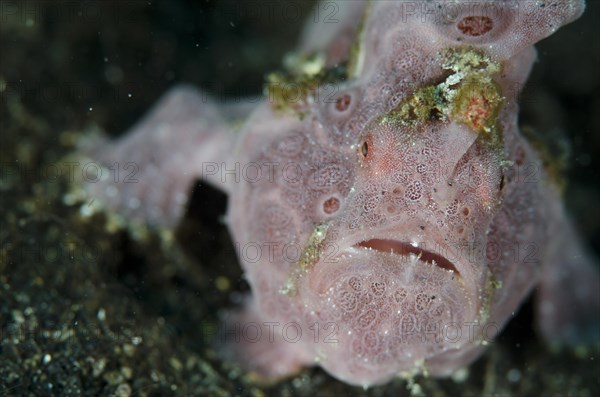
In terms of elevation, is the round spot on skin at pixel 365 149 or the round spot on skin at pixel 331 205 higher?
the round spot on skin at pixel 365 149

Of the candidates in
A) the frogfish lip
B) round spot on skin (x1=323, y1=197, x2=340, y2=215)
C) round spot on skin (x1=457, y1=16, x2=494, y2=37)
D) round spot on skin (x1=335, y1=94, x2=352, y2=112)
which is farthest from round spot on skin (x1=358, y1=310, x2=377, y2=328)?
round spot on skin (x1=457, y1=16, x2=494, y2=37)

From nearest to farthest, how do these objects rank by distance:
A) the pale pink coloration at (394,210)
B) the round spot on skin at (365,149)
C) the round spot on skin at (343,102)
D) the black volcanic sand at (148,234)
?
the pale pink coloration at (394,210)
the round spot on skin at (365,149)
the round spot on skin at (343,102)
the black volcanic sand at (148,234)

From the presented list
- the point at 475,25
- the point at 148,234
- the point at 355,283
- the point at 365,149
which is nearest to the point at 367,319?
the point at 355,283

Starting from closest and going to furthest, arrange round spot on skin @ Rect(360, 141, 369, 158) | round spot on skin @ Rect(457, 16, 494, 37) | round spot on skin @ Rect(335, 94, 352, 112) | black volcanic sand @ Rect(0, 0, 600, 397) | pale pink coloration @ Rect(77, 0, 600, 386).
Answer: pale pink coloration @ Rect(77, 0, 600, 386), round spot on skin @ Rect(360, 141, 369, 158), round spot on skin @ Rect(457, 16, 494, 37), round spot on skin @ Rect(335, 94, 352, 112), black volcanic sand @ Rect(0, 0, 600, 397)

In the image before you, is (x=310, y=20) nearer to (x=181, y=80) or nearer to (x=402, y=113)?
(x=181, y=80)

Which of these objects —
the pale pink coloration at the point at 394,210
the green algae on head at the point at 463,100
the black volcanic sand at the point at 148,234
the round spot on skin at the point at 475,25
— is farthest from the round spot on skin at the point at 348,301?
the round spot on skin at the point at 475,25

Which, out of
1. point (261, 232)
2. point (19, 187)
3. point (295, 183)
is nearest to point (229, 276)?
point (261, 232)

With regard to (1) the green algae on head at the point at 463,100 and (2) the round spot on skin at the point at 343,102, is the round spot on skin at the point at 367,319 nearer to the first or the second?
(1) the green algae on head at the point at 463,100

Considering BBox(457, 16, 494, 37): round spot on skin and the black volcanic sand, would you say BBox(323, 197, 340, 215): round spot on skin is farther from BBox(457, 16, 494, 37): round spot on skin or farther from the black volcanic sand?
the black volcanic sand
